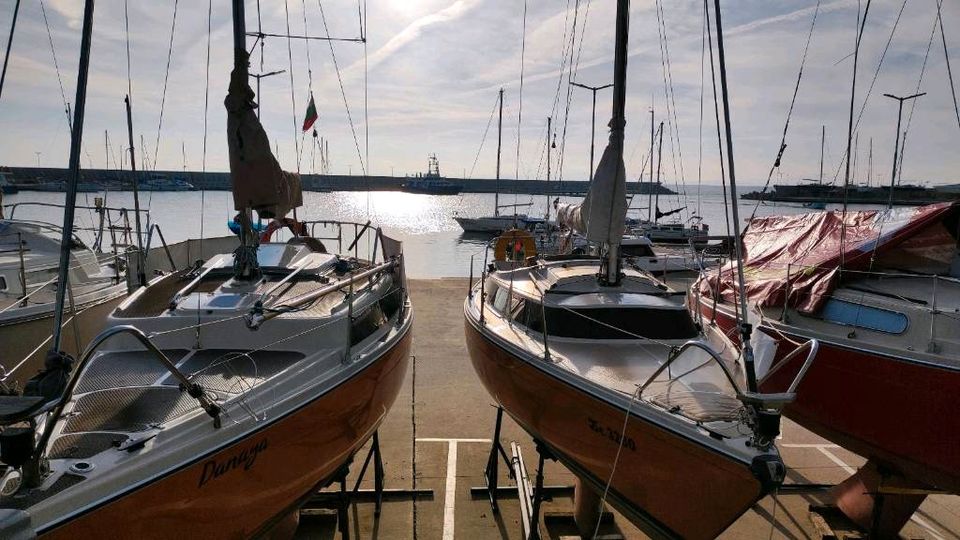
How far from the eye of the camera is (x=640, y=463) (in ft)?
15.0

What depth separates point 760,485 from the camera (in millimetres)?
3766

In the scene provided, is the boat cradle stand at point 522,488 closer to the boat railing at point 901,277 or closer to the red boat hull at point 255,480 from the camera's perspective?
the red boat hull at point 255,480

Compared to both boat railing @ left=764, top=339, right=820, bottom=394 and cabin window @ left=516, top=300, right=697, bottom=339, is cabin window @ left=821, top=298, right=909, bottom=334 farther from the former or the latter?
boat railing @ left=764, top=339, right=820, bottom=394

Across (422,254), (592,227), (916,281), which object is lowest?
(422,254)

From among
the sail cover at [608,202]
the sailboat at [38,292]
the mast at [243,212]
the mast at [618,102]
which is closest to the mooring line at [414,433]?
the mast at [243,212]

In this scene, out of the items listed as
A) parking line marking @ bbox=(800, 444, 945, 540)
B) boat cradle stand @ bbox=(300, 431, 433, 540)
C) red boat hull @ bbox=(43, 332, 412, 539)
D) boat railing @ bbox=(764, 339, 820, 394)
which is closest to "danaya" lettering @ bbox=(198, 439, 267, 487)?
Answer: red boat hull @ bbox=(43, 332, 412, 539)

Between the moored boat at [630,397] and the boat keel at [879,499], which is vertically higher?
the moored boat at [630,397]

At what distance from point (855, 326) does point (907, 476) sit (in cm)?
174

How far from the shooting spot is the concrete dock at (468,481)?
20.2 feet

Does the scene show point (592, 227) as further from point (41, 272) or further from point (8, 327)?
point (41, 272)

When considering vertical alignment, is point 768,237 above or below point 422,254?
above

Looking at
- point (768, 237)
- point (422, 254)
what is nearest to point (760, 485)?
point (768, 237)

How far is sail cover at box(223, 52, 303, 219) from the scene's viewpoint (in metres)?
5.88

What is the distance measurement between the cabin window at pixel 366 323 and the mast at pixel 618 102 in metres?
2.96
